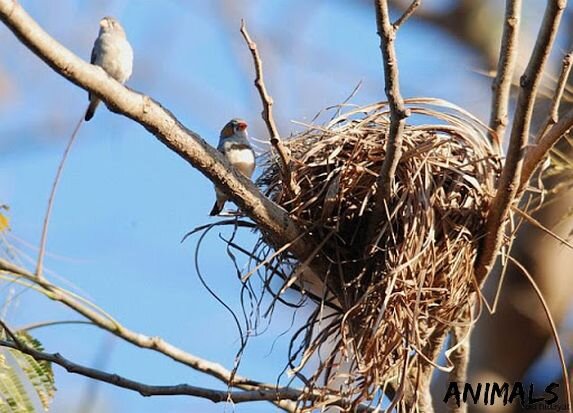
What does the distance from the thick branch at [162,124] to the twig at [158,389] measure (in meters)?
0.47

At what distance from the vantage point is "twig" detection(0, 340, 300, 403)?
2.74 meters

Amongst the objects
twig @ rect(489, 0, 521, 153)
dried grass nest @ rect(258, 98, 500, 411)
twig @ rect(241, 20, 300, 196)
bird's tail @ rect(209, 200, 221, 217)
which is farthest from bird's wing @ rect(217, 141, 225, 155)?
twig @ rect(489, 0, 521, 153)

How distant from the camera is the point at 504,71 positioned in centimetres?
321

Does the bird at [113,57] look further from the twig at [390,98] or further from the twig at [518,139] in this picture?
the twig at [518,139]

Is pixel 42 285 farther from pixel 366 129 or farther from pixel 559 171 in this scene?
pixel 559 171

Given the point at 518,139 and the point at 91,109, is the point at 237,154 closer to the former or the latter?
the point at 91,109

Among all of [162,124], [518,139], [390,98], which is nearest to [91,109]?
[162,124]

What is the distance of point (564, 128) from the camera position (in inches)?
104

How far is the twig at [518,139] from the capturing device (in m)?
2.50

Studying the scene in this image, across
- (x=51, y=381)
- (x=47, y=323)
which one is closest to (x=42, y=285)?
(x=47, y=323)

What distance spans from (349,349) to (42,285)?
981mm

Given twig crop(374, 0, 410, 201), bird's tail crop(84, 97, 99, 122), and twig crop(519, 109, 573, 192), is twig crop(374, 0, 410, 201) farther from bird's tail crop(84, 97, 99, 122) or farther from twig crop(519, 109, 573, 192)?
bird's tail crop(84, 97, 99, 122)

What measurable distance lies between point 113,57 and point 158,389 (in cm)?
138

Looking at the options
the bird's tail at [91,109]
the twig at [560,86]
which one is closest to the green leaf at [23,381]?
the bird's tail at [91,109]
